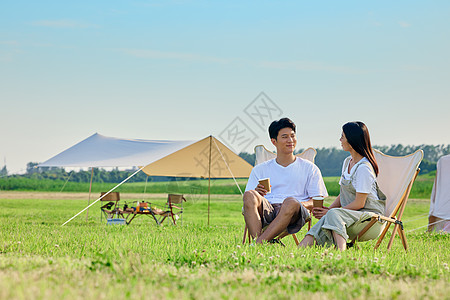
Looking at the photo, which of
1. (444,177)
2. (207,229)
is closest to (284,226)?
(207,229)

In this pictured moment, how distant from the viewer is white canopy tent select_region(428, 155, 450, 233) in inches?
274

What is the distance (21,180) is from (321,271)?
1069 inches

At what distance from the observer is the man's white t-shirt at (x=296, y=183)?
4051mm

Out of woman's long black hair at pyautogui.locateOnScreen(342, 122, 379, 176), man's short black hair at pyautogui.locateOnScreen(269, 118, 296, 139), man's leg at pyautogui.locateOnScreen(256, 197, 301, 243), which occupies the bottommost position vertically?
man's leg at pyautogui.locateOnScreen(256, 197, 301, 243)

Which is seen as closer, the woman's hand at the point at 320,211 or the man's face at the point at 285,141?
the woman's hand at the point at 320,211

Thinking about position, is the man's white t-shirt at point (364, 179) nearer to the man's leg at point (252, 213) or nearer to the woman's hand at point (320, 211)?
the woman's hand at point (320, 211)

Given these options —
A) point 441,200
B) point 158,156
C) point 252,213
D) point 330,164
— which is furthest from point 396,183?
point 330,164

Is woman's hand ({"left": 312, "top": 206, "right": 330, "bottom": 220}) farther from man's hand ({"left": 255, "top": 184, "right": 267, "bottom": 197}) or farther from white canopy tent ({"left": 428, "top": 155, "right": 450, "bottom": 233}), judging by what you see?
white canopy tent ({"left": 428, "top": 155, "right": 450, "bottom": 233})

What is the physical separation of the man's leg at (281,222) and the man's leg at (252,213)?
93 mm

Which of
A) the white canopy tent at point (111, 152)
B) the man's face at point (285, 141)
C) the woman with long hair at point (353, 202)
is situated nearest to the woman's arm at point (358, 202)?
the woman with long hair at point (353, 202)

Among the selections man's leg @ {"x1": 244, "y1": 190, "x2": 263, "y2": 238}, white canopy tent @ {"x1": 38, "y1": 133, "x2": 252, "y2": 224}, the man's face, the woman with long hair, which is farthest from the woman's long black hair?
white canopy tent @ {"x1": 38, "y1": 133, "x2": 252, "y2": 224}

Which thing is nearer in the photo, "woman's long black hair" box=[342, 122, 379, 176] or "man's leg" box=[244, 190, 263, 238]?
"woman's long black hair" box=[342, 122, 379, 176]

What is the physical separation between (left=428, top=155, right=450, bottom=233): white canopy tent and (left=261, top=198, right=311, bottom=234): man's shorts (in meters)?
3.94

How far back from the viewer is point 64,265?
2.45 metres
